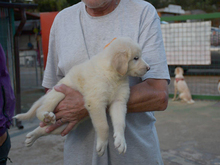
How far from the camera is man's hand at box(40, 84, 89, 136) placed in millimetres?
1687

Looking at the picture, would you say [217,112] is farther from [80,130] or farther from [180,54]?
[80,130]

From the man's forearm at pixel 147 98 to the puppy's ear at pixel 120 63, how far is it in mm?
163

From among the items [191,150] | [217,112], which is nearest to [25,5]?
[191,150]

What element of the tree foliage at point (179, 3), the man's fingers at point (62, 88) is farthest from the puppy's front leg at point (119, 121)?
the tree foliage at point (179, 3)

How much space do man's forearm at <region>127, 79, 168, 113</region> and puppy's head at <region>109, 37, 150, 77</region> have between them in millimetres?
103

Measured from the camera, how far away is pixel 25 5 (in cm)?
537

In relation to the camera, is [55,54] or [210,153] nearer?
[55,54]

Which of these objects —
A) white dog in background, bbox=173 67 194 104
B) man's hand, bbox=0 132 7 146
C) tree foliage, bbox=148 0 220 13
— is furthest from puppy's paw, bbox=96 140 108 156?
tree foliage, bbox=148 0 220 13

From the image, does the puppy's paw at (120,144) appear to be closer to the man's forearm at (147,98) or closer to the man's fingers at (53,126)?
the man's forearm at (147,98)

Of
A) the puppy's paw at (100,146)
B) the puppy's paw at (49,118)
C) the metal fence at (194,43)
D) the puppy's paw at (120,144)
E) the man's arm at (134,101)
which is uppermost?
the man's arm at (134,101)

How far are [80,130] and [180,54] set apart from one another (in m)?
7.82

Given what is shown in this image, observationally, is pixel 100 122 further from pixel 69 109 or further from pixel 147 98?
pixel 147 98

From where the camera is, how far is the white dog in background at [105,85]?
1620 millimetres

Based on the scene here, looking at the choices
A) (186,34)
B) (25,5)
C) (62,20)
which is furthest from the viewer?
(186,34)
